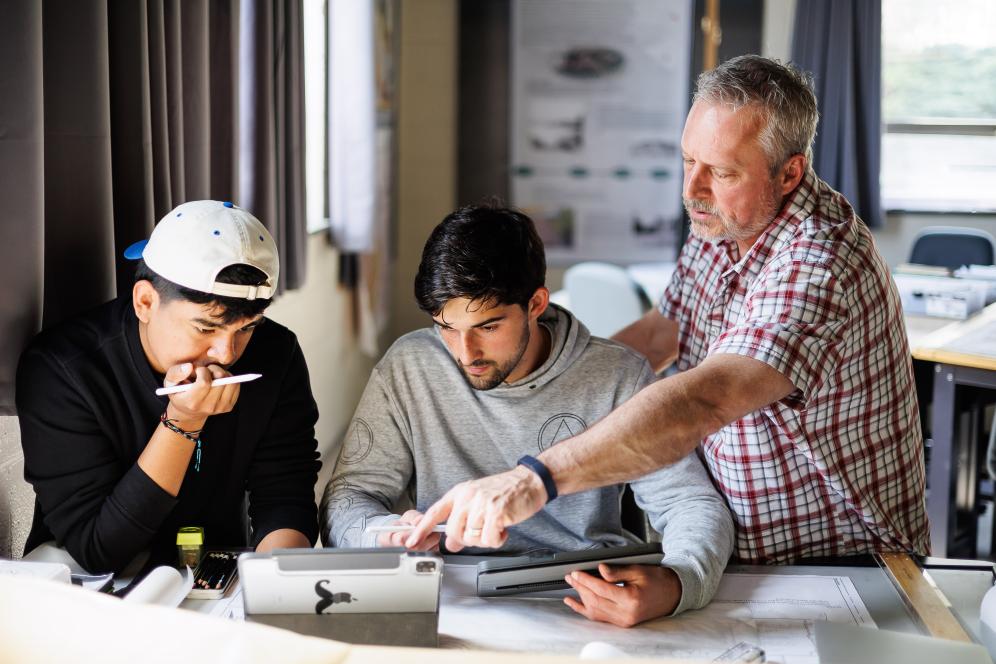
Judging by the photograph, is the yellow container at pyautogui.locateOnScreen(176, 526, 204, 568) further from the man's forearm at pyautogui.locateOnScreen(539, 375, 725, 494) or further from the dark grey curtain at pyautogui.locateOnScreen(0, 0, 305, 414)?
the man's forearm at pyautogui.locateOnScreen(539, 375, 725, 494)

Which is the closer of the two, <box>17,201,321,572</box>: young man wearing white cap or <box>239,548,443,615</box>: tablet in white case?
<box>239,548,443,615</box>: tablet in white case

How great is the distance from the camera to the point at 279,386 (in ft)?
5.67

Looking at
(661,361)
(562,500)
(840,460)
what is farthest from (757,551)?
(661,361)

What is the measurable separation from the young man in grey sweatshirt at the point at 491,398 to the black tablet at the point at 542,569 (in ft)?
0.76

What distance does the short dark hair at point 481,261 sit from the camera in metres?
1.68

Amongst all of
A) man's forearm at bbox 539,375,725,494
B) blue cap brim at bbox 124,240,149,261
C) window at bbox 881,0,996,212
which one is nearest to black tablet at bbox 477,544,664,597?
man's forearm at bbox 539,375,725,494

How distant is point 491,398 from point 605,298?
2.04 metres

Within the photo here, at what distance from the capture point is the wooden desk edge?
4.36ft

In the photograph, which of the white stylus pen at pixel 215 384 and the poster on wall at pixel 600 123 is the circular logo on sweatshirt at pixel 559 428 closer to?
the white stylus pen at pixel 215 384

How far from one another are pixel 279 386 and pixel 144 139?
0.59 m

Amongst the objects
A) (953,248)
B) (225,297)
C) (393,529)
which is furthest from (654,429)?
(953,248)

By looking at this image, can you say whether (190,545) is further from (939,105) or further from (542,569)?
(939,105)

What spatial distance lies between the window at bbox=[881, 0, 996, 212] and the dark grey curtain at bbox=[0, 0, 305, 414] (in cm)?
440

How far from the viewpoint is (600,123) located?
18.6 ft
